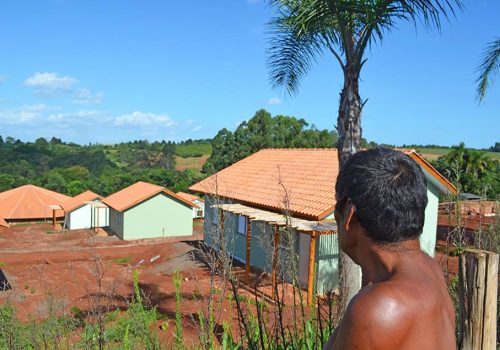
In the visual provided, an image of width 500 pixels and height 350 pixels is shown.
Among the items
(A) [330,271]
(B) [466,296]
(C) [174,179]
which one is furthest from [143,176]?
(B) [466,296]

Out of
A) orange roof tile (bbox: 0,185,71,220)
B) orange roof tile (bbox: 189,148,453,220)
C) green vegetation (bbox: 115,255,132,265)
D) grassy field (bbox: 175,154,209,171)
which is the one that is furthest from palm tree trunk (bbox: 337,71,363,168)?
grassy field (bbox: 175,154,209,171)

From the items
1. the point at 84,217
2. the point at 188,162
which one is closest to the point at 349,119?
the point at 84,217

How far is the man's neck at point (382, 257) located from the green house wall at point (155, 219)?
2903cm

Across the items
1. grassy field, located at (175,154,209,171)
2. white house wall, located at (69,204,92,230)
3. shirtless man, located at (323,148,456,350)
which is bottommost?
white house wall, located at (69,204,92,230)

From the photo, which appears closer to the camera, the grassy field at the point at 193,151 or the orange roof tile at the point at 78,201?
the orange roof tile at the point at 78,201

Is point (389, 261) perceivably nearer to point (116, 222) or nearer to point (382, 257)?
point (382, 257)

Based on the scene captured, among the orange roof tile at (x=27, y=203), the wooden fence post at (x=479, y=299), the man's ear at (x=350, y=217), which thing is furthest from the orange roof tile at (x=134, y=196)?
the man's ear at (x=350, y=217)

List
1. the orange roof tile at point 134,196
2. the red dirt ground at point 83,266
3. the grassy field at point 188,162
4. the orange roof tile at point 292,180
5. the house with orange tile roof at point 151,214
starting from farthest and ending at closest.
A: 1. the grassy field at point 188,162
2. the house with orange tile roof at point 151,214
3. the orange roof tile at point 134,196
4. the orange roof tile at point 292,180
5. the red dirt ground at point 83,266

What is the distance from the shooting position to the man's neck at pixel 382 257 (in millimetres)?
1482

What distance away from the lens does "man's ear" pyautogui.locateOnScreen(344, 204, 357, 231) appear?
153 cm

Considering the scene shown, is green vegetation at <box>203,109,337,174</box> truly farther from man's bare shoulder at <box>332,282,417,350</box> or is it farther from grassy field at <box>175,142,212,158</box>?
grassy field at <box>175,142,212,158</box>

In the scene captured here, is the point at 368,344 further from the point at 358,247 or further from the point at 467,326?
the point at 467,326

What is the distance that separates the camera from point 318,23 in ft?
18.1

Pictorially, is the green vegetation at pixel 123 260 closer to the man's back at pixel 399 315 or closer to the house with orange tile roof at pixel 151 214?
the house with orange tile roof at pixel 151 214
